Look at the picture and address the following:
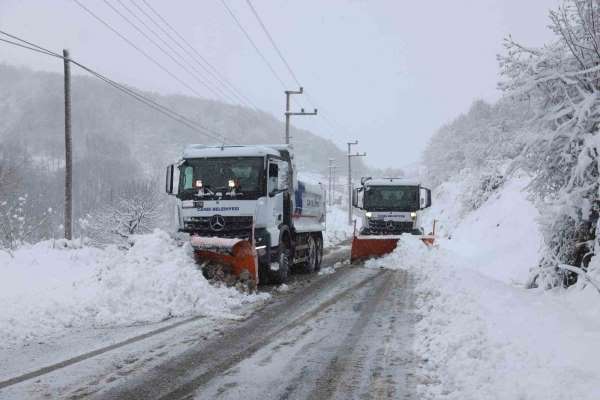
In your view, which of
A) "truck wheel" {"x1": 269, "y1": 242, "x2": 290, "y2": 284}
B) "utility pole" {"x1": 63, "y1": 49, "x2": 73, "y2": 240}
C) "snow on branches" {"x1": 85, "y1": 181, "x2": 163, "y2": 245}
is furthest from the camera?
"snow on branches" {"x1": 85, "y1": 181, "x2": 163, "y2": 245}

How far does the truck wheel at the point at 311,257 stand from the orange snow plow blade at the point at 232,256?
505cm

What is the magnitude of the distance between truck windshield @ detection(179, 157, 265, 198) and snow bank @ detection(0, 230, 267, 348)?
1.78 metres

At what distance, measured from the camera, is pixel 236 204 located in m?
11.2

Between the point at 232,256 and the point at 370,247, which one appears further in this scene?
the point at 370,247

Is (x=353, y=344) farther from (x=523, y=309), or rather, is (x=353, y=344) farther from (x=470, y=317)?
(x=523, y=309)

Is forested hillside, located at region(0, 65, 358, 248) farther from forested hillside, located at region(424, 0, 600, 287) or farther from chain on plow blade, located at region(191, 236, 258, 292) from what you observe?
forested hillside, located at region(424, 0, 600, 287)

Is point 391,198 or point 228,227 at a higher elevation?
point 391,198

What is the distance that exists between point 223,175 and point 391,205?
934 cm

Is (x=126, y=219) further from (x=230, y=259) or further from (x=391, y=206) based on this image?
(x=230, y=259)

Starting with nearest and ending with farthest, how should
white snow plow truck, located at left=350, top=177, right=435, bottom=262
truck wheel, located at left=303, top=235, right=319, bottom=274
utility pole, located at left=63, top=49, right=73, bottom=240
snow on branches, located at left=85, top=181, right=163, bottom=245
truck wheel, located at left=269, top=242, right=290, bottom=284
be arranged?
truck wheel, located at left=269, top=242, right=290, bottom=284 → truck wheel, located at left=303, top=235, right=319, bottom=274 → utility pole, located at left=63, top=49, right=73, bottom=240 → white snow plow truck, located at left=350, top=177, right=435, bottom=262 → snow on branches, located at left=85, top=181, right=163, bottom=245

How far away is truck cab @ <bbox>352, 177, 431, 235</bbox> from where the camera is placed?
19.2m

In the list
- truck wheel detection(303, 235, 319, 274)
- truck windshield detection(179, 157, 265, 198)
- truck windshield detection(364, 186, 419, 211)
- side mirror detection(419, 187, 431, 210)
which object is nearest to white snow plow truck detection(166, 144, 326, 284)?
truck windshield detection(179, 157, 265, 198)

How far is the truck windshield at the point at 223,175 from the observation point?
37.2ft

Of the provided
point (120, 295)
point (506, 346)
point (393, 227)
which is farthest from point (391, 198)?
point (506, 346)
